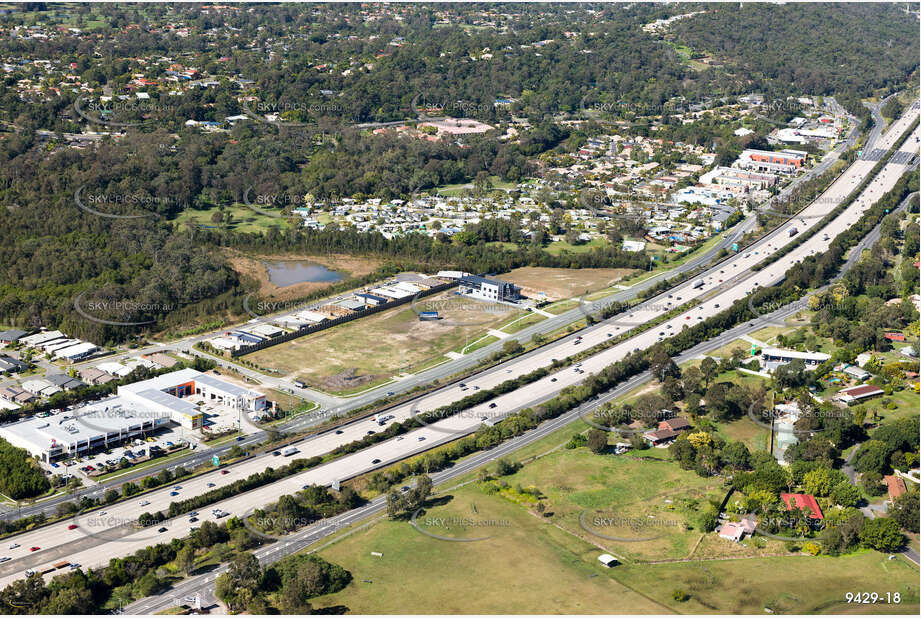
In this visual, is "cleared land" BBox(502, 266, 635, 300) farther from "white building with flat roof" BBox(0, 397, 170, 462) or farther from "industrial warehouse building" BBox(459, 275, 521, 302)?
"white building with flat roof" BBox(0, 397, 170, 462)

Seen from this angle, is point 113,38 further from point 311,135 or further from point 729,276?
point 729,276

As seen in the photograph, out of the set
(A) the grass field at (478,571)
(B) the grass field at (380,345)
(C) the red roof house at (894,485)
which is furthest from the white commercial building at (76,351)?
(C) the red roof house at (894,485)

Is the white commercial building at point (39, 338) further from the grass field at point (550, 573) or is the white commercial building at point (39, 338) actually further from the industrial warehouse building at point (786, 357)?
the industrial warehouse building at point (786, 357)

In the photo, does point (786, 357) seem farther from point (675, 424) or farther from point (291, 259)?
point (291, 259)

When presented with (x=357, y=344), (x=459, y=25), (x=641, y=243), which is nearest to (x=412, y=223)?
(x=641, y=243)

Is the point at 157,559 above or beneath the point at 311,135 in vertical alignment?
beneath

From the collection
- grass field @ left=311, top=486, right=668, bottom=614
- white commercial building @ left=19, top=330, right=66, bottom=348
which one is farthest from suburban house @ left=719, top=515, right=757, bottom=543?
white commercial building @ left=19, top=330, right=66, bottom=348

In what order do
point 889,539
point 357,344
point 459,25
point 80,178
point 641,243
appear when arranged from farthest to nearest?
point 459,25
point 80,178
point 641,243
point 357,344
point 889,539

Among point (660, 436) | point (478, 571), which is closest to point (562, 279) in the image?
point (660, 436)
